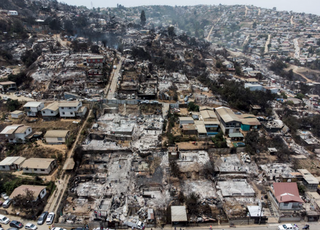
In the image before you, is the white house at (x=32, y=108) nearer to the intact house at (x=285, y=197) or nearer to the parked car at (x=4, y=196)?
the parked car at (x=4, y=196)

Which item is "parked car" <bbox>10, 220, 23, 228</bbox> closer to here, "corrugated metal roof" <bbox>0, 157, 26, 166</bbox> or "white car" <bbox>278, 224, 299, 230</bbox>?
"corrugated metal roof" <bbox>0, 157, 26, 166</bbox>

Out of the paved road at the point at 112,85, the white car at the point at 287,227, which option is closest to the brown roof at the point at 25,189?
the paved road at the point at 112,85

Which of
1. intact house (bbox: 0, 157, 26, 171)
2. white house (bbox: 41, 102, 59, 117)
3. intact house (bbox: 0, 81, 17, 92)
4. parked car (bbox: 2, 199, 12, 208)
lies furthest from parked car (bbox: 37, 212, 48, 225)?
intact house (bbox: 0, 81, 17, 92)

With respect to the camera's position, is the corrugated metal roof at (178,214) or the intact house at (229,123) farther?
the intact house at (229,123)

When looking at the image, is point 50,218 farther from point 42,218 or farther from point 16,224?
point 16,224

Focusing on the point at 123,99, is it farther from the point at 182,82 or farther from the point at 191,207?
the point at 191,207

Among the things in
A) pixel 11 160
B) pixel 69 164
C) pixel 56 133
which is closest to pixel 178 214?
pixel 69 164
